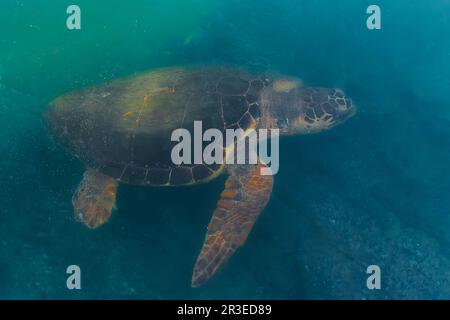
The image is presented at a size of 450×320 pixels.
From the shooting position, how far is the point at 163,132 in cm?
366

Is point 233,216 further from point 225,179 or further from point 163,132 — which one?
point 163,132

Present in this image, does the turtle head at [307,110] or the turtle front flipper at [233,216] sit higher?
the turtle head at [307,110]

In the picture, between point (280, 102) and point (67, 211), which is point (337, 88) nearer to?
point (280, 102)

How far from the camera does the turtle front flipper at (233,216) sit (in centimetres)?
334

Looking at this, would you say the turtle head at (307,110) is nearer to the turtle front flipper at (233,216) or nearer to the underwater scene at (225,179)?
the underwater scene at (225,179)

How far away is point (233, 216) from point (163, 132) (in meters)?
1.10

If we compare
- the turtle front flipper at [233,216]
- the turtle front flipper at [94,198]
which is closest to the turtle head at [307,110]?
the turtle front flipper at [233,216]

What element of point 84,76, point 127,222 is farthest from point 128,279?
point 84,76

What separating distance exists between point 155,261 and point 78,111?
1.83 meters

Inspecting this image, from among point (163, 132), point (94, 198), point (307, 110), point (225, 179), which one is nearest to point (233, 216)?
point (225, 179)

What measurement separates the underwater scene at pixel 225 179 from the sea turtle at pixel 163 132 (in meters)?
0.02

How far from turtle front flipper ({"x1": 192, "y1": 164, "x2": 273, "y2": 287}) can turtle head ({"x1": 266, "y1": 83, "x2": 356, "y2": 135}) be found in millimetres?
669

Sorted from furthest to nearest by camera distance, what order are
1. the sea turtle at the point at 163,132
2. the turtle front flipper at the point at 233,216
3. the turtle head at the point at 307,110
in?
the turtle head at the point at 307,110 < the sea turtle at the point at 163,132 < the turtle front flipper at the point at 233,216

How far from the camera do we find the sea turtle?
3.66m
